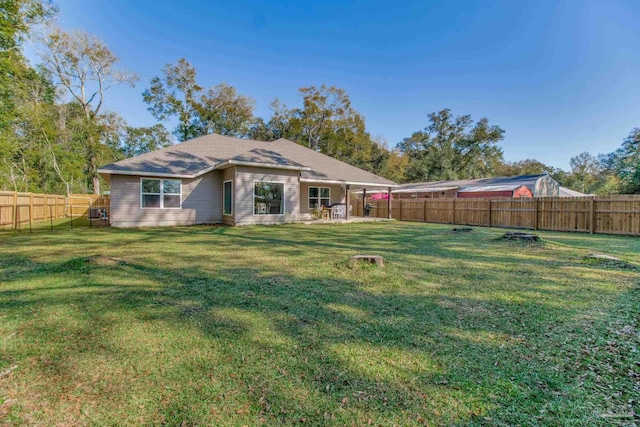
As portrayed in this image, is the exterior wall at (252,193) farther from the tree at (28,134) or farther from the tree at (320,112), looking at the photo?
the tree at (320,112)

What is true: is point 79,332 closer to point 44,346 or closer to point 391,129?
point 44,346

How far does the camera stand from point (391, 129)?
3875cm

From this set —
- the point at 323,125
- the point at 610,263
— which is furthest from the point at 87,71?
the point at 610,263

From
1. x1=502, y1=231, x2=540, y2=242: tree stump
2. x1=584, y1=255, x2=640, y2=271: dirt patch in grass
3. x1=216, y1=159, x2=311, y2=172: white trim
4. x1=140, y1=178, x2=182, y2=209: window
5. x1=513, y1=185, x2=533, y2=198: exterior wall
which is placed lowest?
x1=584, y1=255, x2=640, y2=271: dirt patch in grass

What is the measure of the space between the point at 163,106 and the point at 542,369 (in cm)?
3331

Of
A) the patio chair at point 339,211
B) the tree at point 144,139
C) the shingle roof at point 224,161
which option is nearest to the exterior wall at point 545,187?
the shingle roof at point 224,161

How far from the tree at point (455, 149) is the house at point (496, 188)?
8.74 meters

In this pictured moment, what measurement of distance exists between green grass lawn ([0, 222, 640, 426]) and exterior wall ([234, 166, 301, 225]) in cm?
787

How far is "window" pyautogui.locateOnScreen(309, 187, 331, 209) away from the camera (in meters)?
17.1

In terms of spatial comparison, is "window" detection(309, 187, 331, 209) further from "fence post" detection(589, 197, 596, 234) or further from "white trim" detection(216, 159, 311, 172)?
"fence post" detection(589, 197, 596, 234)

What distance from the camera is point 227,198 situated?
14.1m

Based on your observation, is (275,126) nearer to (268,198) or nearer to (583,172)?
(268,198)

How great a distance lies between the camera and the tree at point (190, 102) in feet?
91.8

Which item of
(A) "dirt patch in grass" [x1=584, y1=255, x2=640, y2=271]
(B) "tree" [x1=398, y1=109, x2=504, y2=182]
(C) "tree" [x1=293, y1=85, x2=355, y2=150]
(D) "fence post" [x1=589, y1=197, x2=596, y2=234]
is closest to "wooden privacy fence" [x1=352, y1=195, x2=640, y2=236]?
(D) "fence post" [x1=589, y1=197, x2=596, y2=234]
